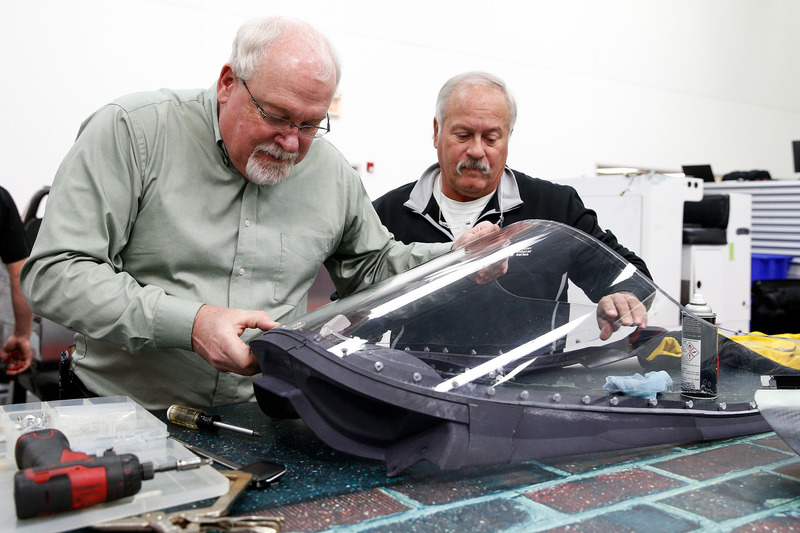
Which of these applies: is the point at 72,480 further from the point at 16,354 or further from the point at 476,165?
the point at 16,354

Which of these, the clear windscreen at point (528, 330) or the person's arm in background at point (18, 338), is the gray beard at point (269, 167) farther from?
the person's arm in background at point (18, 338)

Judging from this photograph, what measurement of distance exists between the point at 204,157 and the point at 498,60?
3.95m

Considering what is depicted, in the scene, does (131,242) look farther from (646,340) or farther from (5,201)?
(5,201)

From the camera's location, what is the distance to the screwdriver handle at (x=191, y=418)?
114 cm

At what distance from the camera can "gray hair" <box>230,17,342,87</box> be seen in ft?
4.36

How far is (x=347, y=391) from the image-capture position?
3.14 feet

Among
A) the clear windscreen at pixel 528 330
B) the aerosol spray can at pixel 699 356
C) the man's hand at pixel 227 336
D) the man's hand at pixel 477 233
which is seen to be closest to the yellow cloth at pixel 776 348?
the clear windscreen at pixel 528 330

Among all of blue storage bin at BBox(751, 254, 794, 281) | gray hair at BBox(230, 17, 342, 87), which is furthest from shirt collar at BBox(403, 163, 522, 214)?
blue storage bin at BBox(751, 254, 794, 281)

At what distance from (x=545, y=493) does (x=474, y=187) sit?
4.62 ft

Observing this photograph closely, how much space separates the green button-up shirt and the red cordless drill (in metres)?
0.42

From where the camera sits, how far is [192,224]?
1.42 m

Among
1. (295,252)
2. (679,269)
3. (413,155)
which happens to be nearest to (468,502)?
(295,252)

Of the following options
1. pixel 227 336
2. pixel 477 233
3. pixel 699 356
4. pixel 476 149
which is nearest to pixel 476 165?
pixel 476 149

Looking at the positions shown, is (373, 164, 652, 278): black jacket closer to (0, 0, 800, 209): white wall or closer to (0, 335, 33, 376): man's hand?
(0, 335, 33, 376): man's hand
